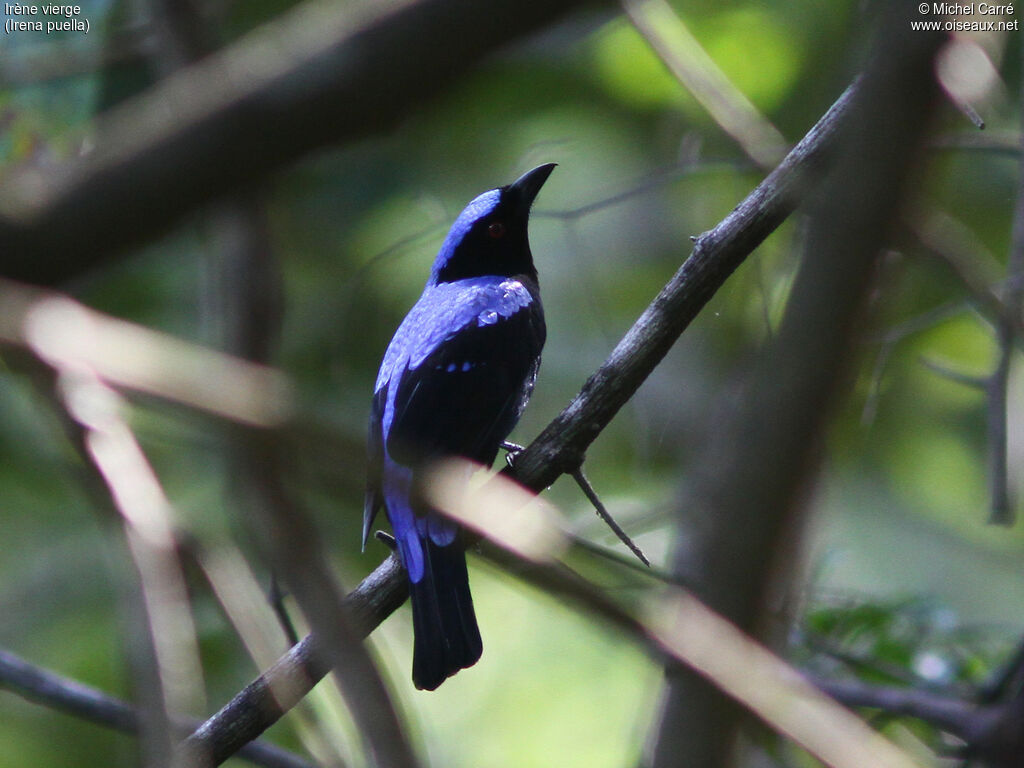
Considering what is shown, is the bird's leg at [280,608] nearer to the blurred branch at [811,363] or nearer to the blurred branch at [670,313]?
the blurred branch at [670,313]

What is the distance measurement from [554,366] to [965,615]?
3195mm

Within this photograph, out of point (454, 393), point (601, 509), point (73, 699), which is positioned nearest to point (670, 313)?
point (601, 509)

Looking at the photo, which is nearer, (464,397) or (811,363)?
(811,363)

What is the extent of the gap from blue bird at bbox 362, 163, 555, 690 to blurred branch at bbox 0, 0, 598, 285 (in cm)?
189

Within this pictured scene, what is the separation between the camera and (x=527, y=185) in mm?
4617

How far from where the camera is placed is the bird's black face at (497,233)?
462 centimetres

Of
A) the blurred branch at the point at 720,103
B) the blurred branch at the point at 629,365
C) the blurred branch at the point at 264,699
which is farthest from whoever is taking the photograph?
the blurred branch at the point at 720,103

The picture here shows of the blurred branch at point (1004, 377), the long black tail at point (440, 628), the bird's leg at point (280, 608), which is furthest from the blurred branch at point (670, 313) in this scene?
the bird's leg at point (280, 608)

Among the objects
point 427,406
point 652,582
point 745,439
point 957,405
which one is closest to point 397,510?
point 427,406

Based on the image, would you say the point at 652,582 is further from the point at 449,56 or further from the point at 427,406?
the point at 449,56

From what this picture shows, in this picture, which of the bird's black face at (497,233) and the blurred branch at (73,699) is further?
the bird's black face at (497,233)

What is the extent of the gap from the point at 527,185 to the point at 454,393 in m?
1.40

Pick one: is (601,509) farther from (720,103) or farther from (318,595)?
(318,595)

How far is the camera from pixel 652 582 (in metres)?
3.32
